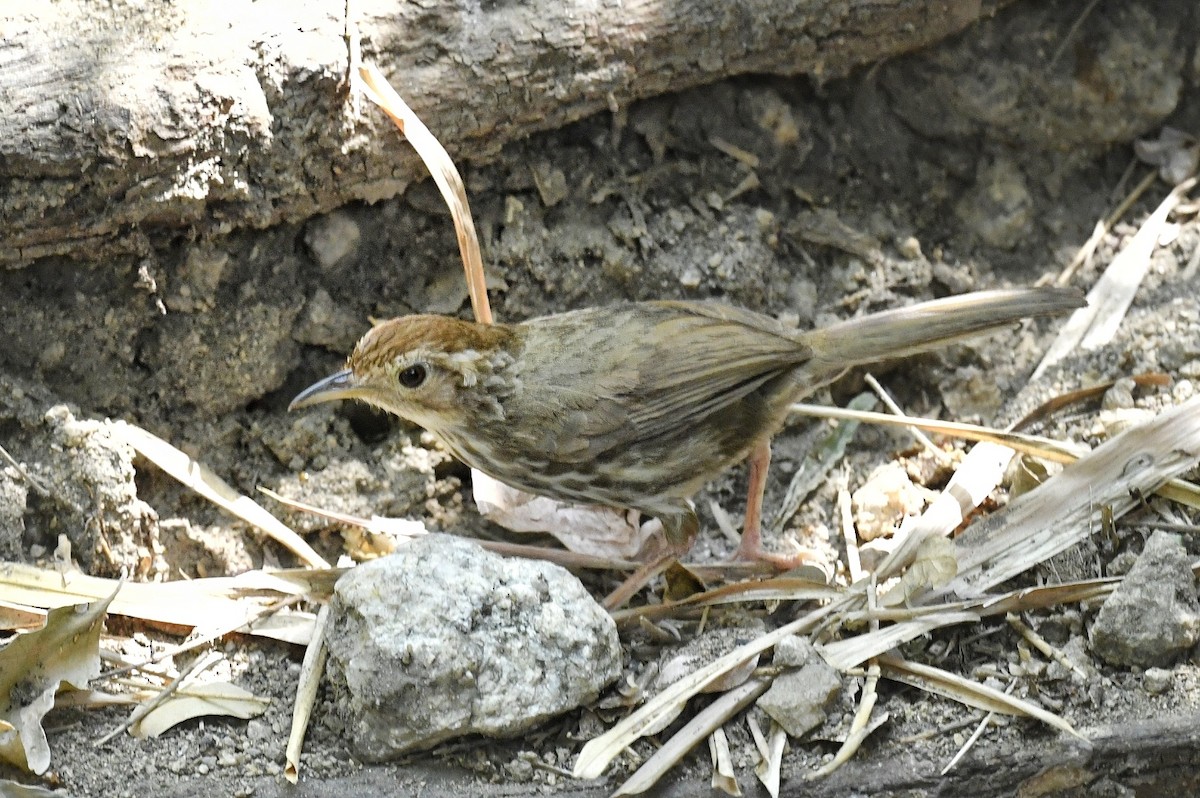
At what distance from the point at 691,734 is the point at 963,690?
2.60 ft

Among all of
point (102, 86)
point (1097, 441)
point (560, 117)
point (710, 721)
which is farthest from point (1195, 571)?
point (102, 86)

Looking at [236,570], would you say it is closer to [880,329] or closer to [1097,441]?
[880,329]

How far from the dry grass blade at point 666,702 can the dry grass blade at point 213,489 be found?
129 centimetres

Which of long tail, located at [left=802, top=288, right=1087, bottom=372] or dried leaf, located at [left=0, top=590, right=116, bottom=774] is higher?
long tail, located at [left=802, top=288, right=1087, bottom=372]

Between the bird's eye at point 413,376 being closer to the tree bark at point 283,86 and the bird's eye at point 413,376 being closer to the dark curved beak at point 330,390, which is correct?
the dark curved beak at point 330,390

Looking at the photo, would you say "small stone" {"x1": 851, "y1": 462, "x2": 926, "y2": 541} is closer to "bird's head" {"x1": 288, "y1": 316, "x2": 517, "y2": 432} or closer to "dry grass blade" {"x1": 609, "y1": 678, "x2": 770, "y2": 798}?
"dry grass blade" {"x1": 609, "y1": 678, "x2": 770, "y2": 798}

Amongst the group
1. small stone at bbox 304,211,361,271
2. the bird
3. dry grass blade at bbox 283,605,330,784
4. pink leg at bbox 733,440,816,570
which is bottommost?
pink leg at bbox 733,440,816,570

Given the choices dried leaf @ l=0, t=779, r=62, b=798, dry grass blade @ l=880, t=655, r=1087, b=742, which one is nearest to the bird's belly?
dry grass blade @ l=880, t=655, r=1087, b=742

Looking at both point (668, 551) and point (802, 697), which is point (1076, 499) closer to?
point (802, 697)

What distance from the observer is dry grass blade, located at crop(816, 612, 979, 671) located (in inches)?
147

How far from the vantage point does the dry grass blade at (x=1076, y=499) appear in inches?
158

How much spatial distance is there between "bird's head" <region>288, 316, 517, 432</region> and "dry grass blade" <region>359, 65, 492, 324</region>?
0.21 m

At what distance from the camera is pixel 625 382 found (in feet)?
14.0

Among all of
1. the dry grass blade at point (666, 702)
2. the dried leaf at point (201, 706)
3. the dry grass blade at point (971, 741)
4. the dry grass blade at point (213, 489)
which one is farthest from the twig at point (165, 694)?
the dry grass blade at point (971, 741)
